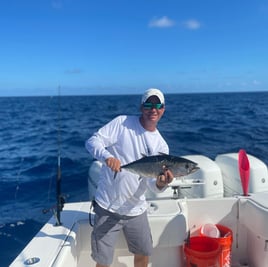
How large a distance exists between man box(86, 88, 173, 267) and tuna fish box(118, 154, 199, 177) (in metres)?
0.13

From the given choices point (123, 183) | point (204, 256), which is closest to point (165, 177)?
point (123, 183)

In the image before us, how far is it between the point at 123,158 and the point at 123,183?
200 mm

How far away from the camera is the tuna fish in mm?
2361

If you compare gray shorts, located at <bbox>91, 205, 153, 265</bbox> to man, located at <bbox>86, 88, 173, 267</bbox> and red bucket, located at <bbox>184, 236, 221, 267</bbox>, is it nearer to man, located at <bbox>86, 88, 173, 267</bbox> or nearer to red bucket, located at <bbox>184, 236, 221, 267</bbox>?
man, located at <bbox>86, 88, 173, 267</bbox>

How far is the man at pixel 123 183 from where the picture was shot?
252cm

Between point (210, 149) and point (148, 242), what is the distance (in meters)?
9.01

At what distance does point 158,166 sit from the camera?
2.38 m

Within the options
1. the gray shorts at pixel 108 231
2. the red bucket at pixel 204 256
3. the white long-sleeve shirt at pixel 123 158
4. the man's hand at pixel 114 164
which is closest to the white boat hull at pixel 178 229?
the red bucket at pixel 204 256

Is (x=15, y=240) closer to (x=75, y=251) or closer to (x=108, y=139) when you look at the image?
(x=75, y=251)

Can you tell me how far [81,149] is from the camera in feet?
39.2

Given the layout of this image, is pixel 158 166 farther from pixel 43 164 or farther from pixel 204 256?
pixel 43 164

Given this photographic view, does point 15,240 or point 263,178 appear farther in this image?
point 15,240

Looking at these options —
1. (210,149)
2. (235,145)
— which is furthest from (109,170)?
(235,145)

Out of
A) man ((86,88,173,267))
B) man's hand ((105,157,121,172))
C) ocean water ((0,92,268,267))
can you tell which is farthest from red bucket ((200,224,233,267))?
ocean water ((0,92,268,267))
